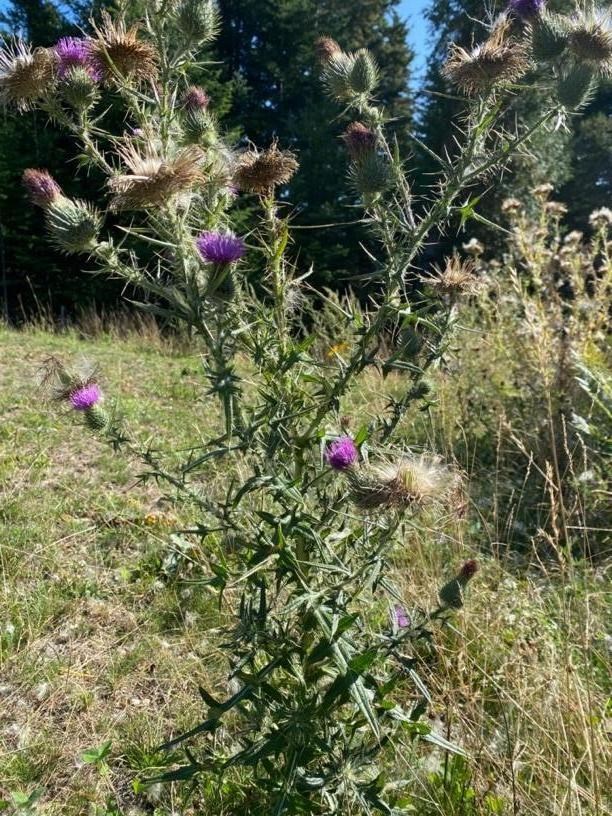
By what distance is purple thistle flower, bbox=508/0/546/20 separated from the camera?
1809 millimetres

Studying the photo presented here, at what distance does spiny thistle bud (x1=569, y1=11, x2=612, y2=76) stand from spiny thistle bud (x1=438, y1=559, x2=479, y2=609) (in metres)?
1.36

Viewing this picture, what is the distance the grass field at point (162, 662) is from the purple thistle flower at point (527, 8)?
1144 millimetres

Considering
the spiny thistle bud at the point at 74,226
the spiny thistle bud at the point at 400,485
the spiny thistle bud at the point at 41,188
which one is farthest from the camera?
the spiny thistle bud at the point at 41,188

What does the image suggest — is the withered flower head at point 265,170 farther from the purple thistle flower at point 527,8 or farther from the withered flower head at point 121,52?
the purple thistle flower at point 527,8

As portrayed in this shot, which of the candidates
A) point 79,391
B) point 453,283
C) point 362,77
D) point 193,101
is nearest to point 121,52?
point 193,101

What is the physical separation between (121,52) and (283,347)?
78 cm

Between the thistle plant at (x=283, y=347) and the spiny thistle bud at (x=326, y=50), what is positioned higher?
the spiny thistle bud at (x=326, y=50)

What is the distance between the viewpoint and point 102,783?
6.51 ft

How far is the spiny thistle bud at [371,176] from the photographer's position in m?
1.66

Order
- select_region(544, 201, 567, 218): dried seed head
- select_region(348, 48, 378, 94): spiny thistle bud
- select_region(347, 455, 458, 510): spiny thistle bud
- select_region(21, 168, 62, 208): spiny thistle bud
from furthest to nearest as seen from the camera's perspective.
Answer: select_region(544, 201, 567, 218): dried seed head, select_region(348, 48, 378, 94): spiny thistle bud, select_region(21, 168, 62, 208): spiny thistle bud, select_region(347, 455, 458, 510): spiny thistle bud

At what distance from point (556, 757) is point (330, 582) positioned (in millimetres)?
729

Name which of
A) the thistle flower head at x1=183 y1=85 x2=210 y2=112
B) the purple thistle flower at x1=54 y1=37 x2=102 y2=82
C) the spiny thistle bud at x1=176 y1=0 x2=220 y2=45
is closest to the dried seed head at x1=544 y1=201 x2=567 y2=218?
the thistle flower head at x1=183 y1=85 x2=210 y2=112

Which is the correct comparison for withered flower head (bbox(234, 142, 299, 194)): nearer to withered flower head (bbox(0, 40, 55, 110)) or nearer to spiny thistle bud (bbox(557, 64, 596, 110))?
withered flower head (bbox(0, 40, 55, 110))

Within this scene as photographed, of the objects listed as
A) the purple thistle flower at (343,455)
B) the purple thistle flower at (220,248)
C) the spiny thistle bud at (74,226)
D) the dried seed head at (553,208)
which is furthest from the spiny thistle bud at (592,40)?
the dried seed head at (553,208)
